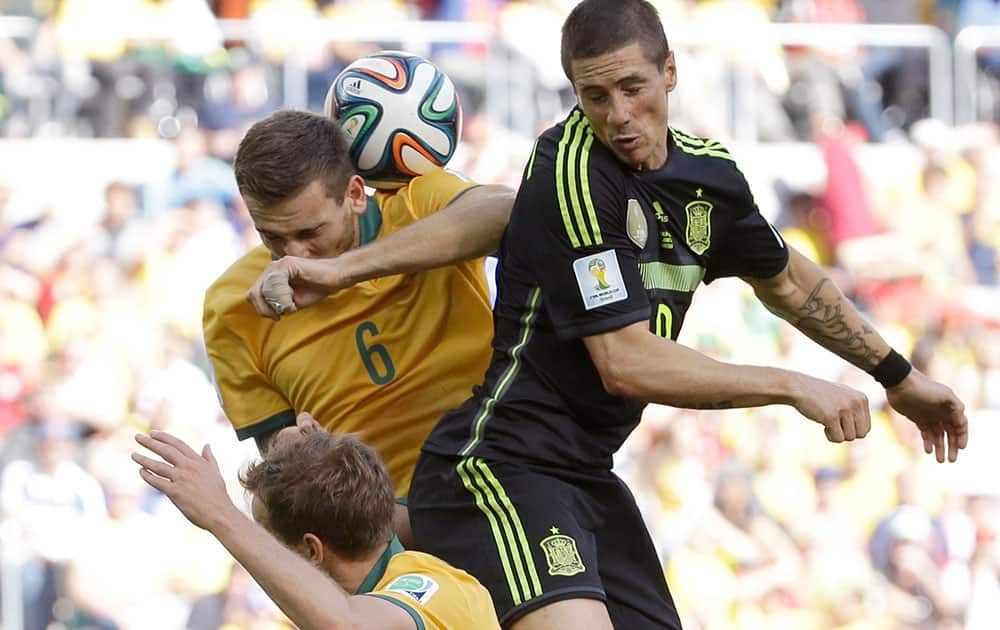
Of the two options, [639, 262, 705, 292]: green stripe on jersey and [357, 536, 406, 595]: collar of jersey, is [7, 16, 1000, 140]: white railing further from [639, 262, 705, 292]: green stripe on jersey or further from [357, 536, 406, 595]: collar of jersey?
[357, 536, 406, 595]: collar of jersey

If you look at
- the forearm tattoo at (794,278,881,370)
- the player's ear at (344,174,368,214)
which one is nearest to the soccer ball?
the player's ear at (344,174,368,214)

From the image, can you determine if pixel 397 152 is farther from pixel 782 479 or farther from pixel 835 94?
pixel 835 94

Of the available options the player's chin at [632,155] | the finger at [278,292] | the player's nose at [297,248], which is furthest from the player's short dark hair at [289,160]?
the player's chin at [632,155]

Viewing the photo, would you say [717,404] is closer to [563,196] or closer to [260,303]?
[563,196]

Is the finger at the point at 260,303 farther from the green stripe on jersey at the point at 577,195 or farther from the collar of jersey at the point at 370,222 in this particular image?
the green stripe on jersey at the point at 577,195

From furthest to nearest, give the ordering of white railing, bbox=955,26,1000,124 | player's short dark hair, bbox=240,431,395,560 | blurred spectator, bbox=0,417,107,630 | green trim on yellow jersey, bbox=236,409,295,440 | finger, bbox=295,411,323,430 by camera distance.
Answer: white railing, bbox=955,26,1000,124 → blurred spectator, bbox=0,417,107,630 → green trim on yellow jersey, bbox=236,409,295,440 → finger, bbox=295,411,323,430 → player's short dark hair, bbox=240,431,395,560

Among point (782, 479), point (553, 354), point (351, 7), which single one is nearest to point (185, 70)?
point (351, 7)

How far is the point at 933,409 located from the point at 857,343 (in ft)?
0.93

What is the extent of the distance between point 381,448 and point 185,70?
668 centimetres

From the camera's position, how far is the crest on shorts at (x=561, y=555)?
417 cm

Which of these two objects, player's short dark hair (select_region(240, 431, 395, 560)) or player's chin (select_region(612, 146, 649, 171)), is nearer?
player's short dark hair (select_region(240, 431, 395, 560))

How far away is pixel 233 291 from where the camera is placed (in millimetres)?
4777

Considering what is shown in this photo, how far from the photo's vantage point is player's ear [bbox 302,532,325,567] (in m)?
3.64

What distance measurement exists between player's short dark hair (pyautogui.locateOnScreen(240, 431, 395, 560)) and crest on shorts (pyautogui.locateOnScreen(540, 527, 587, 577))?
57cm
